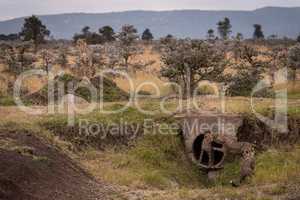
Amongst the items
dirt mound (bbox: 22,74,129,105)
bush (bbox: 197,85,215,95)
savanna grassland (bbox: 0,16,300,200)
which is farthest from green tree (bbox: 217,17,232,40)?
dirt mound (bbox: 22,74,129,105)

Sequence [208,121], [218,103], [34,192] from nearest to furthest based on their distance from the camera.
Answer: [34,192]
[208,121]
[218,103]

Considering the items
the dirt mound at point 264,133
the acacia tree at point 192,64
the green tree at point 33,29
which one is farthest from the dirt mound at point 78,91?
the green tree at point 33,29

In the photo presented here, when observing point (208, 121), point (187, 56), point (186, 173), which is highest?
point (187, 56)

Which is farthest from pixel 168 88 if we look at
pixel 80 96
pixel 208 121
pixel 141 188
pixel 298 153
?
pixel 141 188

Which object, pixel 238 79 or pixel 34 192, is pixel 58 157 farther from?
pixel 238 79

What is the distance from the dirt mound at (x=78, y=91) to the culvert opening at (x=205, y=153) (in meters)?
6.05

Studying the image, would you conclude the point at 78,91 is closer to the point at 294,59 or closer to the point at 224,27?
the point at 294,59

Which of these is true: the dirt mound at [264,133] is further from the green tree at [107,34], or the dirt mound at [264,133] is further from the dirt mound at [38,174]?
the green tree at [107,34]

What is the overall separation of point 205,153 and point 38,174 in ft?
29.4

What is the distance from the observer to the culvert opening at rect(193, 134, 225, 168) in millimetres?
20922

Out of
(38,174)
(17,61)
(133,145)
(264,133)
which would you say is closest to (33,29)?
(17,61)

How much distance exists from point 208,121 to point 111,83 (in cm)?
949

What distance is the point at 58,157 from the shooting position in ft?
53.8

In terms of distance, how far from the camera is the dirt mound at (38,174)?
12680 mm
